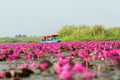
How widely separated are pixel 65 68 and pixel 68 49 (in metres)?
17.6

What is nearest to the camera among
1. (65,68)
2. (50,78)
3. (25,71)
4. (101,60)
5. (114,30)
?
(65,68)

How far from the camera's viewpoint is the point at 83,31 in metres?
56.6

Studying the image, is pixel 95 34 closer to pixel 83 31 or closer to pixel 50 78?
pixel 83 31

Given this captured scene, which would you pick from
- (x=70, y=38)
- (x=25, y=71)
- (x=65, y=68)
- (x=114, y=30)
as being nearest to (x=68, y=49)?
(x=25, y=71)

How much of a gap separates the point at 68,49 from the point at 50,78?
16091mm

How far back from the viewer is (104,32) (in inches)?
2232

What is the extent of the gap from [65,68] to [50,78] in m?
1.61

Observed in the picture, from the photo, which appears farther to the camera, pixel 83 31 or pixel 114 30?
pixel 114 30

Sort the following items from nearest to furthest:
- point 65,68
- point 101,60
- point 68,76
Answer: point 68,76 → point 65,68 → point 101,60

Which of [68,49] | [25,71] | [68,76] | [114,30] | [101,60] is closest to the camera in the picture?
[68,76]

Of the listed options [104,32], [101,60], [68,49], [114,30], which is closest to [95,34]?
[104,32]

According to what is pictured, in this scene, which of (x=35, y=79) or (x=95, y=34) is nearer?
(x=35, y=79)

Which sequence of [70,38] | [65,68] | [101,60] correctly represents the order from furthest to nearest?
1. [70,38]
2. [101,60]
3. [65,68]

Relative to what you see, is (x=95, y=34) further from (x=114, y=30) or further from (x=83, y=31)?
(x=114, y=30)
